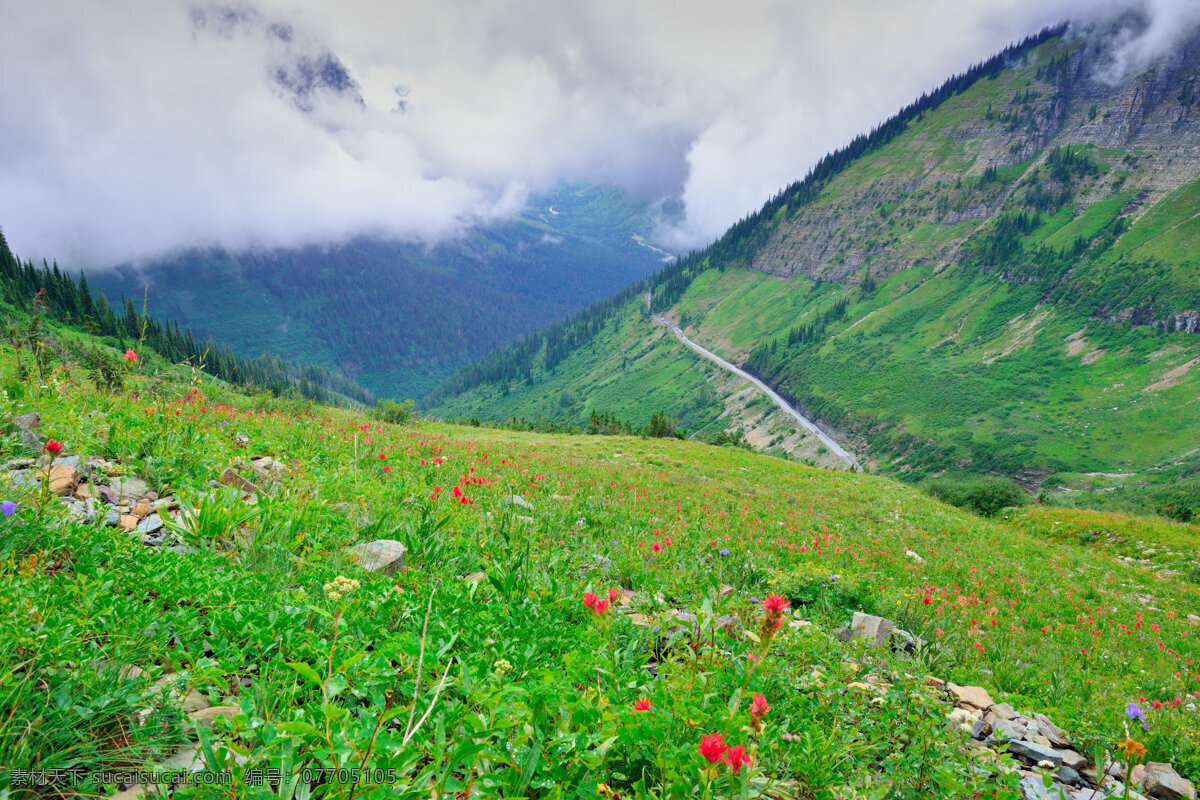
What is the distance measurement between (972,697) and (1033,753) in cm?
80

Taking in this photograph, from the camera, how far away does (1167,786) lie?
13.9 ft

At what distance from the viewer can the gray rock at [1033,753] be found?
4.26m

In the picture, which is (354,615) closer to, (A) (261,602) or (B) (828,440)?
(A) (261,602)

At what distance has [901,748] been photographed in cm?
347

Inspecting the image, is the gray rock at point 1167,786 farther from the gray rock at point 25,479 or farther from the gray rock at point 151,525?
the gray rock at point 25,479

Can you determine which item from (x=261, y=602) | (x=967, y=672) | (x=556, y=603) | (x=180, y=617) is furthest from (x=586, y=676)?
(x=967, y=672)

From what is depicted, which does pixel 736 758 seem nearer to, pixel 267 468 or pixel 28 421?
pixel 267 468

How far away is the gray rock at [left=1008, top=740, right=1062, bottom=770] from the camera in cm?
426

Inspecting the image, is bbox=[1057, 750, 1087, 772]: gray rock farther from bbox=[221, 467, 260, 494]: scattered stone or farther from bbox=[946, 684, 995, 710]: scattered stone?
bbox=[221, 467, 260, 494]: scattered stone

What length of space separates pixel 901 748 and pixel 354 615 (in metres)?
4.07

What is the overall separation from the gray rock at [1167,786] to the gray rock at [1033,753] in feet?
2.47

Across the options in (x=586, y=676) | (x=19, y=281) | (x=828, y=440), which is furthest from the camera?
(x=828, y=440)

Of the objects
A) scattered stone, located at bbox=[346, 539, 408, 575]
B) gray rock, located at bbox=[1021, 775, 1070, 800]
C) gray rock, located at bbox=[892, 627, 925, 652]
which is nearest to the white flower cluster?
scattered stone, located at bbox=[346, 539, 408, 575]

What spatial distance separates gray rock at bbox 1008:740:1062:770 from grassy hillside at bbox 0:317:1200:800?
37cm
